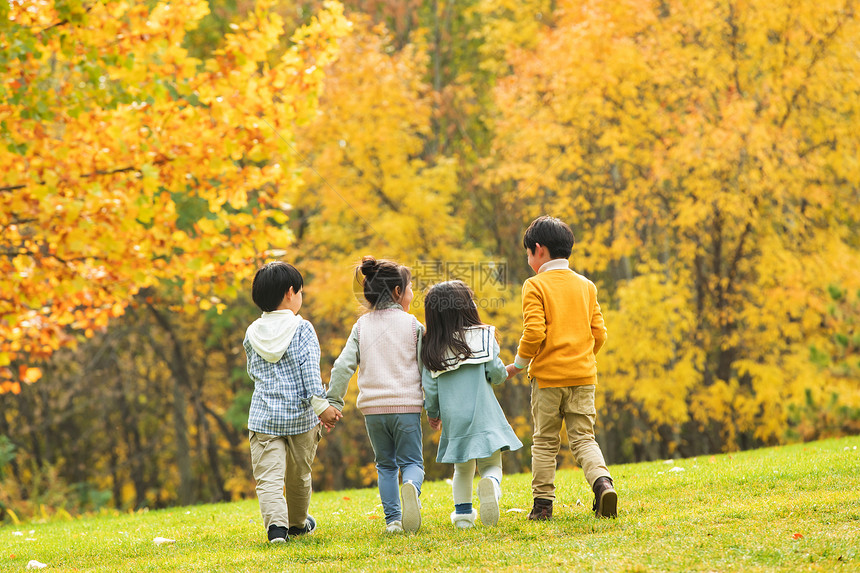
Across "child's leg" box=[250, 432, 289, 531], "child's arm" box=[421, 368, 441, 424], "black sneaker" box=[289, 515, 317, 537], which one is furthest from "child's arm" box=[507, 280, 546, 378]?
"black sneaker" box=[289, 515, 317, 537]

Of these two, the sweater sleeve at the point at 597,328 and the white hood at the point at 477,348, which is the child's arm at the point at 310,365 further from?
the sweater sleeve at the point at 597,328

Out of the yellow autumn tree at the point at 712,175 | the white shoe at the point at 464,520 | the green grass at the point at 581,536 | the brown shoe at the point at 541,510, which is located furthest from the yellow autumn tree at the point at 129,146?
the yellow autumn tree at the point at 712,175

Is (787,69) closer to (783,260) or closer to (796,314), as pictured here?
(783,260)

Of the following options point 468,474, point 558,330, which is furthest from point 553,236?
point 468,474

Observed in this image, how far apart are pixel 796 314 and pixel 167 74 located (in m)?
8.41

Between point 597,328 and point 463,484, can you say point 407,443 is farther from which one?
point 597,328

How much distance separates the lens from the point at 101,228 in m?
5.73

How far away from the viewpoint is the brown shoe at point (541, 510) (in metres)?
4.10

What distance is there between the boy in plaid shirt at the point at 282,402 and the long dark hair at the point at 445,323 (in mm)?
590

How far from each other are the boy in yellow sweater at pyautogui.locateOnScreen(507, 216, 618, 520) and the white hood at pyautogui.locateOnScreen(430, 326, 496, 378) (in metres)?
0.16

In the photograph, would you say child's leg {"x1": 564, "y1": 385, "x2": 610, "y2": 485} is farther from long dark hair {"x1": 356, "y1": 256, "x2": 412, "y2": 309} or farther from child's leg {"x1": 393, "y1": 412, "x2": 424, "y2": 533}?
long dark hair {"x1": 356, "y1": 256, "x2": 412, "y2": 309}

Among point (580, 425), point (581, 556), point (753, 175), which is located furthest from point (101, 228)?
point (753, 175)

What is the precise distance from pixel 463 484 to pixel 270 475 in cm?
100

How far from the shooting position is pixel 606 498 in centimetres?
394
